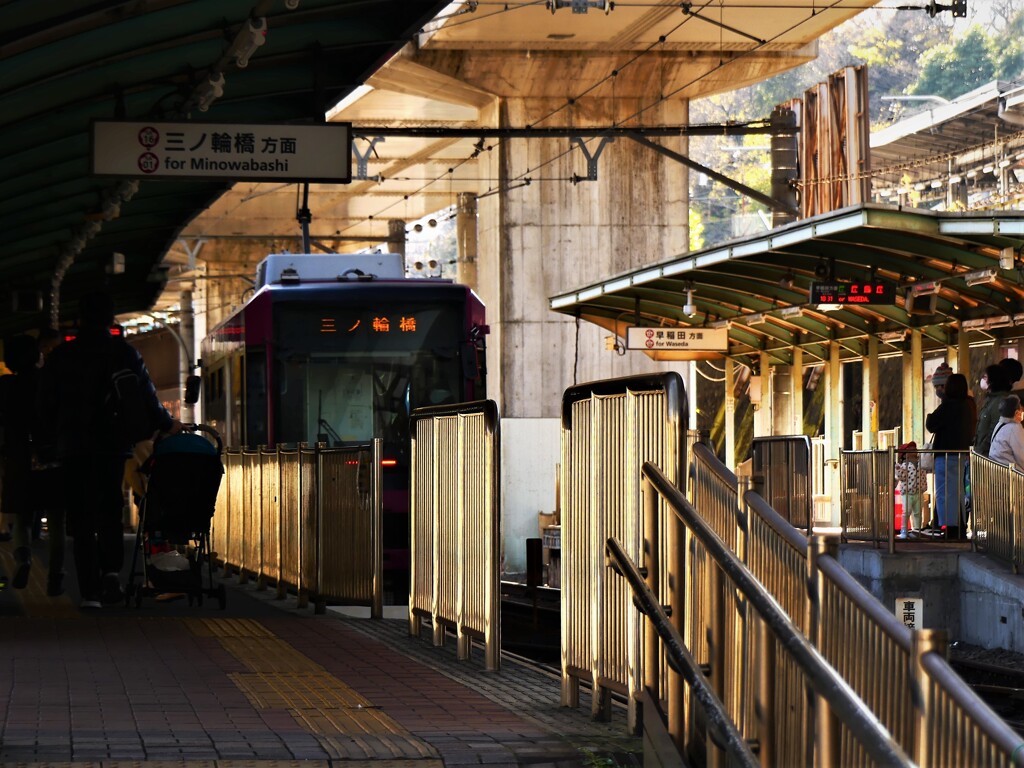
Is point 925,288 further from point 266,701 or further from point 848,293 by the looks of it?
point 266,701

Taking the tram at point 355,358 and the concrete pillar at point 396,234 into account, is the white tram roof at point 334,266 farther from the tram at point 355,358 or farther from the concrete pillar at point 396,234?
the concrete pillar at point 396,234

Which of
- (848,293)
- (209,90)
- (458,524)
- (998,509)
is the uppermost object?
(209,90)

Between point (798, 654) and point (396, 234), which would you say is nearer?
point (798, 654)

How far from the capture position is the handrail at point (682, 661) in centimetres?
463

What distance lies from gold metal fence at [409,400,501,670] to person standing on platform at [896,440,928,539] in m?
10.7

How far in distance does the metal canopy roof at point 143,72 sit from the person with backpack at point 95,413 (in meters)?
1.73

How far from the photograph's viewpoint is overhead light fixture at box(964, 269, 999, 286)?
19672 millimetres

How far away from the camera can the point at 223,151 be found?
14.0 metres

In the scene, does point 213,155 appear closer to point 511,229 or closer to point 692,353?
point 692,353

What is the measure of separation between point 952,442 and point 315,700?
12814 millimetres

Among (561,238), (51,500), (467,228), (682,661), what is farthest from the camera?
(467,228)

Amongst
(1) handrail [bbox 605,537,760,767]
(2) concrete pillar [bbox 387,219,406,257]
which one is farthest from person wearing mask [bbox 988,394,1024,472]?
(2) concrete pillar [bbox 387,219,406,257]

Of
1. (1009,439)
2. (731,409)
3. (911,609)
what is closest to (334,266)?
(911,609)

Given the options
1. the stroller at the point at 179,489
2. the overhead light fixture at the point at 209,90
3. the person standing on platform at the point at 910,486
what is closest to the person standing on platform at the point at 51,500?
the stroller at the point at 179,489
